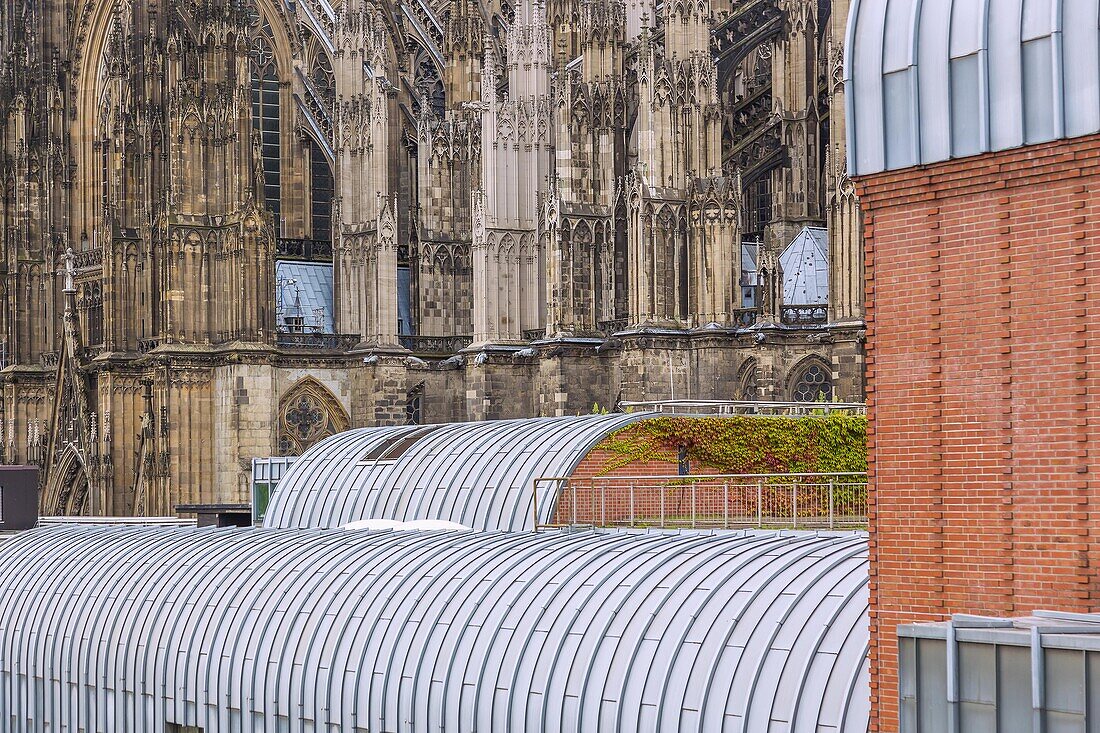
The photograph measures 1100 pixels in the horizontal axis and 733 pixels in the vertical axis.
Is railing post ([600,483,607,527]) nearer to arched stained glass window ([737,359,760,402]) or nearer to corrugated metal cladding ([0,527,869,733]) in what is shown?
corrugated metal cladding ([0,527,869,733])

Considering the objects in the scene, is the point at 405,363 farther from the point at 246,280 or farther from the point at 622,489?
the point at 622,489

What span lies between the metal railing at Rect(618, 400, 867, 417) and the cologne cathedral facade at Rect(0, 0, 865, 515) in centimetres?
336

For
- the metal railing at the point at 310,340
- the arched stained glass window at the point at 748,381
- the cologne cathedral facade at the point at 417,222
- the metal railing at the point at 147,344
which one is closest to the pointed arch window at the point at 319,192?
the cologne cathedral facade at the point at 417,222

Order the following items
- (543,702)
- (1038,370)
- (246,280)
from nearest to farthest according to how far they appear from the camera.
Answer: (1038,370) → (543,702) → (246,280)

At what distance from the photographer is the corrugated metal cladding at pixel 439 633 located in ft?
72.3

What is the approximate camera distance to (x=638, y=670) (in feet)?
76.5

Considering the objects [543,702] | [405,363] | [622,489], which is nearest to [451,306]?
[405,363]

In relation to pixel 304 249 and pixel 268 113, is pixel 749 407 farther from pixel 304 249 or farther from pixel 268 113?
pixel 268 113

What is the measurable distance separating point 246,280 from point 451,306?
7.51 meters

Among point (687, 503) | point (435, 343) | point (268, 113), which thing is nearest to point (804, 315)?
point (435, 343)

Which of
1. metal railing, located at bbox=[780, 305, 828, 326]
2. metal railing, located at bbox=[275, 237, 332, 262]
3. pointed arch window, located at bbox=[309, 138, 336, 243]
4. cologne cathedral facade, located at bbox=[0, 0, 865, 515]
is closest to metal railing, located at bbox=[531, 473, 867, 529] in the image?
cologne cathedral facade, located at bbox=[0, 0, 865, 515]

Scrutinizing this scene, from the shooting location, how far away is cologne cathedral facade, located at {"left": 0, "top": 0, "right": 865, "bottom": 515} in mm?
58125

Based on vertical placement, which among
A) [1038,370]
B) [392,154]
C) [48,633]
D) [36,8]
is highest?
[36,8]

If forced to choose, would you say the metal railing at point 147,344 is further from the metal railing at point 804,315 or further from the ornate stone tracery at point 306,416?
the metal railing at point 804,315
